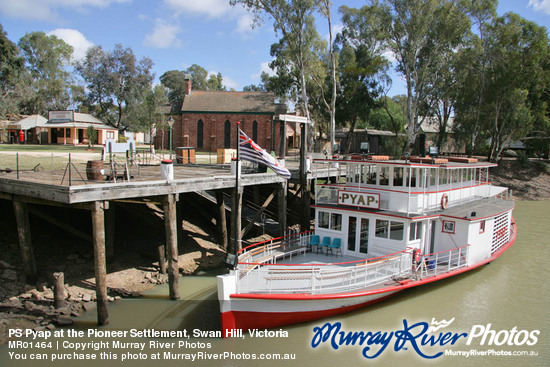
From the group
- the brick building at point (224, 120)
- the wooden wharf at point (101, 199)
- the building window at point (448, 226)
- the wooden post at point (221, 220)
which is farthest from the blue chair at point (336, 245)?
the brick building at point (224, 120)

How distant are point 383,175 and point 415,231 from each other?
7.70ft

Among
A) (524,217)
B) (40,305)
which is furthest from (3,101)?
(524,217)

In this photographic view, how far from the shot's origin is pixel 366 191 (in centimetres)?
1520

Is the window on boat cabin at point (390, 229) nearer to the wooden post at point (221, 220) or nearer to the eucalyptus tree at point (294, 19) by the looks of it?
the wooden post at point (221, 220)

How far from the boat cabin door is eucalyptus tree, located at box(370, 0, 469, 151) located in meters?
21.0

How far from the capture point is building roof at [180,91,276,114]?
46781mm

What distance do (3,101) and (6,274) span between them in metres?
25.6

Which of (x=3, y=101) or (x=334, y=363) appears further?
(x=3, y=101)

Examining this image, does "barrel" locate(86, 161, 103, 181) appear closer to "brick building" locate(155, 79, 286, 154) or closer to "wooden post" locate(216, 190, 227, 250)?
"wooden post" locate(216, 190, 227, 250)

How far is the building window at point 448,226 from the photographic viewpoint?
14997 mm

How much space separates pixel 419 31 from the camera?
32531 mm

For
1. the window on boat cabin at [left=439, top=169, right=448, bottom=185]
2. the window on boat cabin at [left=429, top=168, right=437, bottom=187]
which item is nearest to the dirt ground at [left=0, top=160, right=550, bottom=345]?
the window on boat cabin at [left=429, top=168, right=437, bottom=187]

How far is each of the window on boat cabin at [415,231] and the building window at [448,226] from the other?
1223mm

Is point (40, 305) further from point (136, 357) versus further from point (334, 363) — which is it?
point (334, 363)
